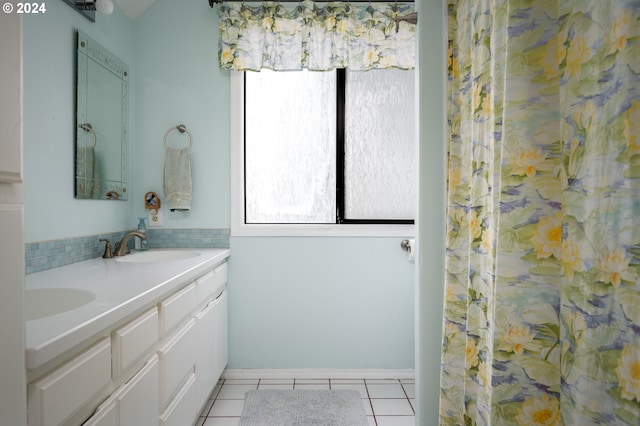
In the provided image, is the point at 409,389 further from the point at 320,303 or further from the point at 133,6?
the point at 133,6

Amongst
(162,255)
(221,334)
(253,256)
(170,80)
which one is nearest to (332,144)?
(253,256)

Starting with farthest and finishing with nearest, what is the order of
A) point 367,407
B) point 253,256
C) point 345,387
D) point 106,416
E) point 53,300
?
point 253,256
point 345,387
point 367,407
point 53,300
point 106,416

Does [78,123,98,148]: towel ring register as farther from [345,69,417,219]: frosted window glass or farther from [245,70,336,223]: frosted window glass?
[345,69,417,219]: frosted window glass

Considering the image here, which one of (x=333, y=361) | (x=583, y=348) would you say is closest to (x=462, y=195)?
(x=583, y=348)

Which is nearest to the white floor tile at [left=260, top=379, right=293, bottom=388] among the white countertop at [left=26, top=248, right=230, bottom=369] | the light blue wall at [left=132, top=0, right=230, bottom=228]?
the white countertop at [left=26, top=248, right=230, bottom=369]

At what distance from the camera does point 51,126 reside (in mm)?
1672

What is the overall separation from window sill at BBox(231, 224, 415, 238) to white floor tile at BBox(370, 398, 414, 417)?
1.03 meters

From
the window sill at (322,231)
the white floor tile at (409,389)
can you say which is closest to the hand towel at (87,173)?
the window sill at (322,231)

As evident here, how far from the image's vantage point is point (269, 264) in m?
2.49

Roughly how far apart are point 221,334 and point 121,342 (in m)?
1.24

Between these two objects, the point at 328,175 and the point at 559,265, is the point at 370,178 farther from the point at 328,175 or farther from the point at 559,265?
the point at 559,265

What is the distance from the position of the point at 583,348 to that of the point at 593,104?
0.51m

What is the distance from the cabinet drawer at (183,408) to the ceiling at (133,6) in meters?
2.24

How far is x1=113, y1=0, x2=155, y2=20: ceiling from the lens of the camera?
229 cm
